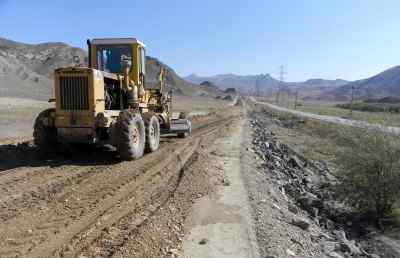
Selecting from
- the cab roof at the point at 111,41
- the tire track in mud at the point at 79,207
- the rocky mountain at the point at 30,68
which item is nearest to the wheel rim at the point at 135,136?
the tire track in mud at the point at 79,207

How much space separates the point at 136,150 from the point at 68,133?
187cm

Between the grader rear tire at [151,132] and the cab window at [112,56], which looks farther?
the cab window at [112,56]

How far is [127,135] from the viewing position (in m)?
12.1

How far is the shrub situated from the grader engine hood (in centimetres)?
827

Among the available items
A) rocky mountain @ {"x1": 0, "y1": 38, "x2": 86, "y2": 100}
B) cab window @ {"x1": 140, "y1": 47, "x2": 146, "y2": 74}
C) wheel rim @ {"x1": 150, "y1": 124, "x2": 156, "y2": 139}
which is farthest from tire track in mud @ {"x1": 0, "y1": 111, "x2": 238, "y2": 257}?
rocky mountain @ {"x1": 0, "y1": 38, "x2": 86, "y2": 100}

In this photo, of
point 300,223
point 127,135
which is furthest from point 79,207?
point 127,135

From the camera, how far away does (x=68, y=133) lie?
39.6 ft

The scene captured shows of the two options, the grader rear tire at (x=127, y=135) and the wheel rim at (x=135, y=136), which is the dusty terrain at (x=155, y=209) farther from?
the wheel rim at (x=135, y=136)

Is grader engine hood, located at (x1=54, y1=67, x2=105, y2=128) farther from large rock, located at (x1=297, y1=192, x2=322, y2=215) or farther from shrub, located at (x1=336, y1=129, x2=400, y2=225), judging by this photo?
shrub, located at (x1=336, y1=129, x2=400, y2=225)

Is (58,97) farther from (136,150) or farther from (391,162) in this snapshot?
(391,162)

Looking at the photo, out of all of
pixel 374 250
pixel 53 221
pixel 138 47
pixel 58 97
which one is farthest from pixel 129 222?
pixel 138 47

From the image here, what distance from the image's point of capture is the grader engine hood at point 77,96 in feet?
39.0

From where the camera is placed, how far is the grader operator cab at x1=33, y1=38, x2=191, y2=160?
11938mm

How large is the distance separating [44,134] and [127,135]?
7.58ft
